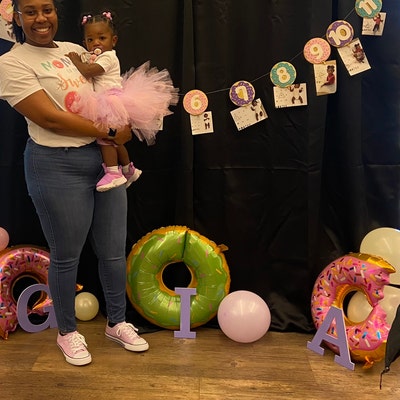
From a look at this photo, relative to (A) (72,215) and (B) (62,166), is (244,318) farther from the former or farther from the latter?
(B) (62,166)

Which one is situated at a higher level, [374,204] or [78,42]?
[78,42]

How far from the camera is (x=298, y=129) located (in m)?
2.12

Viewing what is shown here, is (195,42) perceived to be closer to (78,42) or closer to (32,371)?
(78,42)

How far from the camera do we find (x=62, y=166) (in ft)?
5.65

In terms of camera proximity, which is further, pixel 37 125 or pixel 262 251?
pixel 262 251

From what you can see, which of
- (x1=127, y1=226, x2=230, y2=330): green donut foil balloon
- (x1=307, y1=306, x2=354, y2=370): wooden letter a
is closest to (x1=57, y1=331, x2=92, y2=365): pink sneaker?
(x1=127, y1=226, x2=230, y2=330): green donut foil balloon

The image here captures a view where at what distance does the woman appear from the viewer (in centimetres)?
161

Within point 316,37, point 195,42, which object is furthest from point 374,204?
point 195,42

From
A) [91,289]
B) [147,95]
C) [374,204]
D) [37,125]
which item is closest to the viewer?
[37,125]

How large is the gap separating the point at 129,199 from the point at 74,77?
730 mm

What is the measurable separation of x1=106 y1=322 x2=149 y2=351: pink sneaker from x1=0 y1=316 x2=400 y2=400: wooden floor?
1.0 inches

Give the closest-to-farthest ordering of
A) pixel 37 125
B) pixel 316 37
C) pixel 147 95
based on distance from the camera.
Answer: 1. pixel 37 125
2. pixel 147 95
3. pixel 316 37

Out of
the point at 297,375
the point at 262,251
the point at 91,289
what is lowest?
the point at 297,375

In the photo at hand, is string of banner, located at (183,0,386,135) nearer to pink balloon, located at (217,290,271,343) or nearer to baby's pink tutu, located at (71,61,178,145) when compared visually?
baby's pink tutu, located at (71,61,178,145)
